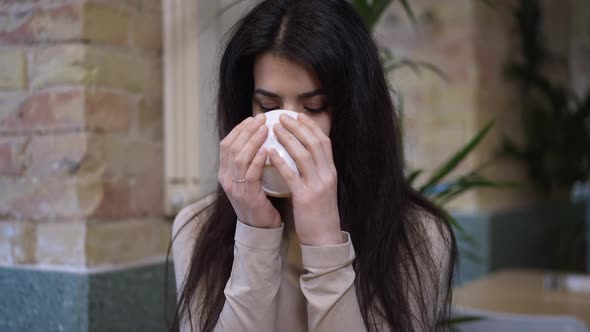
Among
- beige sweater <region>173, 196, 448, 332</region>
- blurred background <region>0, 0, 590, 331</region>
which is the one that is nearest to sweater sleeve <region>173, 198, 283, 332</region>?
beige sweater <region>173, 196, 448, 332</region>

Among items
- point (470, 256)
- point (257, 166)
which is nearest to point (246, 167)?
point (257, 166)

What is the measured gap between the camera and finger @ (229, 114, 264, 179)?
3.11ft

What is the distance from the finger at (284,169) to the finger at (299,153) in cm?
2

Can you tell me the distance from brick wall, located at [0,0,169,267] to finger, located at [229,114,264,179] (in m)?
0.48

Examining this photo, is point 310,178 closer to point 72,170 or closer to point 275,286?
point 275,286

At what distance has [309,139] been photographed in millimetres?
946

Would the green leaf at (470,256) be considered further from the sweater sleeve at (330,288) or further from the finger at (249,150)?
the finger at (249,150)

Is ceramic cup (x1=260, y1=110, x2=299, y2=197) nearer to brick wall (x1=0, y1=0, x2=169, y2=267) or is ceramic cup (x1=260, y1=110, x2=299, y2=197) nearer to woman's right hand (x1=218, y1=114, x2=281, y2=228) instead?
woman's right hand (x1=218, y1=114, x2=281, y2=228)

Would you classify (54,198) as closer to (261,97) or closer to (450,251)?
(261,97)

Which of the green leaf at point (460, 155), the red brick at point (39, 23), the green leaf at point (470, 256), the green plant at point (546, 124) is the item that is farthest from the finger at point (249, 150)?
the green plant at point (546, 124)

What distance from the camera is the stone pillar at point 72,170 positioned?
4.23 feet

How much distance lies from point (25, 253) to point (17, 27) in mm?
514

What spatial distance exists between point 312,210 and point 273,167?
0.09 metres

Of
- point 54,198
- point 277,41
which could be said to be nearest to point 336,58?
point 277,41
